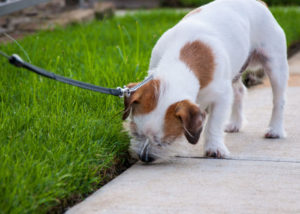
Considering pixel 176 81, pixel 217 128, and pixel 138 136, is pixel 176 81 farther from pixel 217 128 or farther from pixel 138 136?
pixel 217 128

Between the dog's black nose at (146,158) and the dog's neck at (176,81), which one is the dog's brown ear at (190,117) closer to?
the dog's neck at (176,81)

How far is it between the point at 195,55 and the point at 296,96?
2.42 m

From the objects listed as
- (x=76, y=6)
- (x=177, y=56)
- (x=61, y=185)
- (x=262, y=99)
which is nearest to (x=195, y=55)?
(x=177, y=56)

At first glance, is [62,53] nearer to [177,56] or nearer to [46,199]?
[177,56]

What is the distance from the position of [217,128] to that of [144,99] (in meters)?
0.79

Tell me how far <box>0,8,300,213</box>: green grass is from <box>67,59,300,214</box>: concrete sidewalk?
17 centimetres

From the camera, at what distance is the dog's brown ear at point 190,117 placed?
340 cm

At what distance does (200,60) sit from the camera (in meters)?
3.84

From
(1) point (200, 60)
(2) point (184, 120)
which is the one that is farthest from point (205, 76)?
(2) point (184, 120)

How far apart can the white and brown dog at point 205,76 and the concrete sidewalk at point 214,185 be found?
0.17 m

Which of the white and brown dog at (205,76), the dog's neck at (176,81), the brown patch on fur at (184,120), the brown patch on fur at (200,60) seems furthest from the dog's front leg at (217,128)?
the brown patch on fur at (184,120)

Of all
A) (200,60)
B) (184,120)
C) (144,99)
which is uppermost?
(200,60)

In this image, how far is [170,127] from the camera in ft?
11.4

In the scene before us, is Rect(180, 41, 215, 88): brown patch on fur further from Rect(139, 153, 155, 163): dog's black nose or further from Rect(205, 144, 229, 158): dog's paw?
Rect(139, 153, 155, 163): dog's black nose
